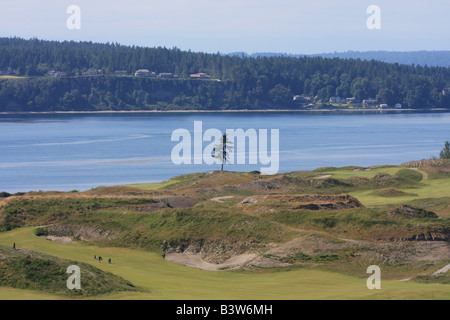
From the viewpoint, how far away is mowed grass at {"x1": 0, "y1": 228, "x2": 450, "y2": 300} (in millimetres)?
28328

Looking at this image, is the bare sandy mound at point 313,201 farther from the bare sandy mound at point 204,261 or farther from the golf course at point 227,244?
the bare sandy mound at point 204,261

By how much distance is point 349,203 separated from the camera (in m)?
54.5

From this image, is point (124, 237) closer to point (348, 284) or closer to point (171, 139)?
point (348, 284)

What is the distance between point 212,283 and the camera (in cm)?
3412

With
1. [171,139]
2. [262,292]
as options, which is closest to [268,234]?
[262,292]

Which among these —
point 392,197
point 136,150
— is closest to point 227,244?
point 392,197

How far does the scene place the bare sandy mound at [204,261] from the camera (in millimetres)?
40875

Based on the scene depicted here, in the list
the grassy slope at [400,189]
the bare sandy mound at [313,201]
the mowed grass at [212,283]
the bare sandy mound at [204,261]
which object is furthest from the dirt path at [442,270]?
the bare sandy mound at [313,201]

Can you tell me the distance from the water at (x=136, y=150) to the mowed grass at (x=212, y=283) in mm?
49448

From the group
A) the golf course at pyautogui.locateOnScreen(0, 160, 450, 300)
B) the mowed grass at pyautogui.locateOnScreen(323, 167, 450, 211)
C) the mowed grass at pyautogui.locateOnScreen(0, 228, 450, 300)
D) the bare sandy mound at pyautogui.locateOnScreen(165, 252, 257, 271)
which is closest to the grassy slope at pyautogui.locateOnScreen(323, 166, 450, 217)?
the mowed grass at pyautogui.locateOnScreen(323, 167, 450, 211)

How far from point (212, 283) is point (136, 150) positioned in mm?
107079

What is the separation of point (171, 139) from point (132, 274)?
128197 millimetres

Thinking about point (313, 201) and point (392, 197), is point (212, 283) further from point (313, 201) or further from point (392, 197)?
point (392, 197)

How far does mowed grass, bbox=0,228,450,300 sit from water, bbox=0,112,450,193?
49.4 meters
